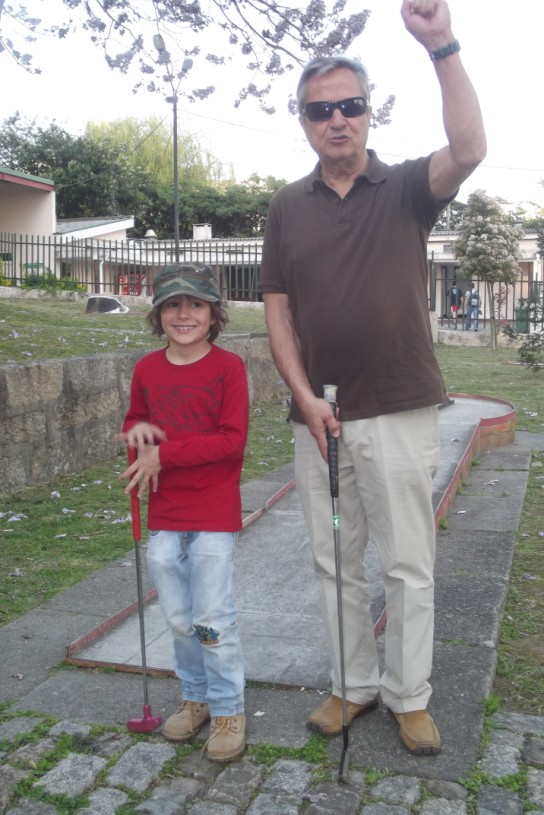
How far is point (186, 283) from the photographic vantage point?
3.04 m

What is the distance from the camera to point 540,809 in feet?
8.40

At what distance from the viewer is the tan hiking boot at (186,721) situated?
2.99 metres

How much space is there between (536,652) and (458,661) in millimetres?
425

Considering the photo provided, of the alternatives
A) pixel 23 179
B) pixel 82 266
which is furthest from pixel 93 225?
pixel 82 266

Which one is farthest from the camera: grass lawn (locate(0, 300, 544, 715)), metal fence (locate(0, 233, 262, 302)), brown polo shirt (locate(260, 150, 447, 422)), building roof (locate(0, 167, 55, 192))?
building roof (locate(0, 167, 55, 192))

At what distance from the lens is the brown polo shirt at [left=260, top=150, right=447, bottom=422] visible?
2.81 meters

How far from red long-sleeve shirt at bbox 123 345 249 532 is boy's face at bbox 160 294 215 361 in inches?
2.2

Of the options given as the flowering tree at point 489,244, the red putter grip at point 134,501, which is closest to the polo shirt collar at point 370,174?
the red putter grip at point 134,501

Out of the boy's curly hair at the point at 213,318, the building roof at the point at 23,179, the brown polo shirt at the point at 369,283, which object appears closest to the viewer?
the brown polo shirt at the point at 369,283

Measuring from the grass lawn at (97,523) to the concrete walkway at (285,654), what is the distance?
0.40ft

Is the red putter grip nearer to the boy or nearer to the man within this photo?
the boy

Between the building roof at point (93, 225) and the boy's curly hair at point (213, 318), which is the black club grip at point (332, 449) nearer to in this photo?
Result: the boy's curly hair at point (213, 318)

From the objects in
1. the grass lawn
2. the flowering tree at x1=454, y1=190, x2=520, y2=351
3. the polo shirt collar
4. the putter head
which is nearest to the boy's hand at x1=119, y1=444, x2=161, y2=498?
the putter head

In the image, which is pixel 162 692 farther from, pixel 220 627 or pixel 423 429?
pixel 423 429
